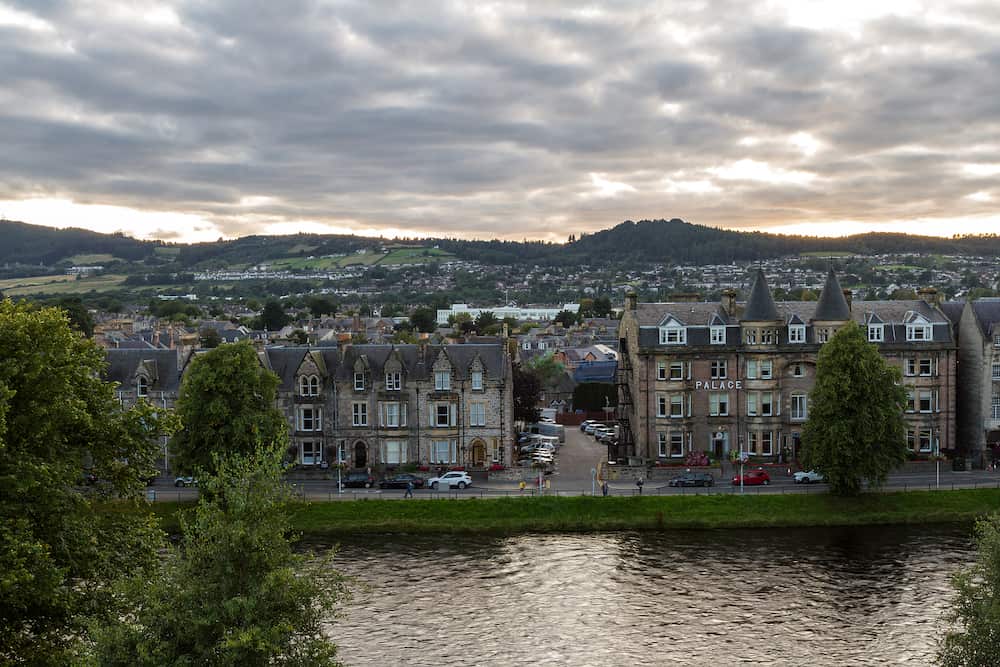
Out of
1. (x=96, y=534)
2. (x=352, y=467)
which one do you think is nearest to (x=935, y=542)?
(x=352, y=467)

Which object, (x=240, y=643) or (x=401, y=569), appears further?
(x=401, y=569)

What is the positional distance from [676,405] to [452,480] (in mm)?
19346

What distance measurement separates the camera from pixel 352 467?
7681 centimetres

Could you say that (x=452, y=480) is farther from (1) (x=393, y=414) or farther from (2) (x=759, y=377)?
(2) (x=759, y=377)

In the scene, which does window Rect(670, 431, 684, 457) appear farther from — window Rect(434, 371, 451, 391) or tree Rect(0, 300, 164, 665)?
tree Rect(0, 300, 164, 665)

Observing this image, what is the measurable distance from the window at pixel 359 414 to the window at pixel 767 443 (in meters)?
31.4

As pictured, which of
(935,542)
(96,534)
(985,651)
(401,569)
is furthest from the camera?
(935,542)

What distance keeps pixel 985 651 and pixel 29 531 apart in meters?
29.7

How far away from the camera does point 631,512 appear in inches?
2557

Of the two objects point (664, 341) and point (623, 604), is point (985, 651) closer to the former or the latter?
point (623, 604)

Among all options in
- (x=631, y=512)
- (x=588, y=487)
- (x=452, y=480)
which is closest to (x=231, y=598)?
(x=631, y=512)

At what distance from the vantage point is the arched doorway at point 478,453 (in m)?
76.7

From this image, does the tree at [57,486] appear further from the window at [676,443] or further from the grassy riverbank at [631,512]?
the window at [676,443]

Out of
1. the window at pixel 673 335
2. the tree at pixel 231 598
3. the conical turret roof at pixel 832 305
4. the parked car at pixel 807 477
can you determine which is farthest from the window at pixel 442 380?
the tree at pixel 231 598
